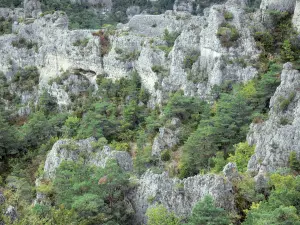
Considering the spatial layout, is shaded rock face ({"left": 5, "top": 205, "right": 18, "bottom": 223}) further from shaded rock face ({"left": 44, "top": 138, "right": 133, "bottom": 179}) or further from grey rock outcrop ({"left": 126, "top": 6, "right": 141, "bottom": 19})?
grey rock outcrop ({"left": 126, "top": 6, "right": 141, "bottom": 19})

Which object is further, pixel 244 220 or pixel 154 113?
pixel 154 113

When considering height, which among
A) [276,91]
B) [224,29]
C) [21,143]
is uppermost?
[224,29]

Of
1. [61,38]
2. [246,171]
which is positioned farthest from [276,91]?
[61,38]

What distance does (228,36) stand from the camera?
115 ft

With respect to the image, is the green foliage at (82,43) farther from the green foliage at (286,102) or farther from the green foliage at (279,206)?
the green foliage at (279,206)

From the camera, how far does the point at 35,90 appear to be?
5122 centimetres

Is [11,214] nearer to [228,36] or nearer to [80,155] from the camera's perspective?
[80,155]

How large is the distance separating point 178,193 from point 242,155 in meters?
5.50

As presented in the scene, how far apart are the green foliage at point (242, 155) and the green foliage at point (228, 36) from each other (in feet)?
36.9

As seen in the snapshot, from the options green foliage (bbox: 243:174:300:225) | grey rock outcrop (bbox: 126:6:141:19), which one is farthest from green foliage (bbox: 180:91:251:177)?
grey rock outcrop (bbox: 126:6:141:19)

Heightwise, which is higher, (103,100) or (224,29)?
(224,29)

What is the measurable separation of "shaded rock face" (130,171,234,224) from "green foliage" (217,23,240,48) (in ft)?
50.4

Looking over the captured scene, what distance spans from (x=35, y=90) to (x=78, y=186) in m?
31.2

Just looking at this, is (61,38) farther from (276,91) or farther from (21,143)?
(276,91)
